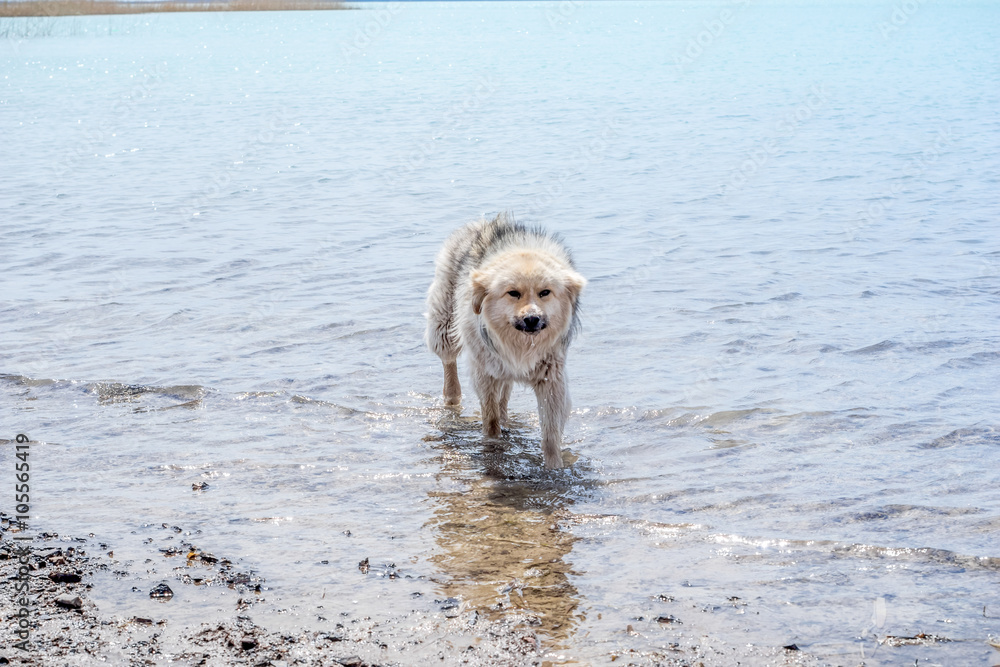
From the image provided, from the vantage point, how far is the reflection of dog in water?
575cm

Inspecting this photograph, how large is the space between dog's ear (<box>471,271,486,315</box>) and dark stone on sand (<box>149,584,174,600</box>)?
2539 millimetres

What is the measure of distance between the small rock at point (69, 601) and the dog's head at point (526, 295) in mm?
2687

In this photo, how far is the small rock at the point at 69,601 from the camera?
403 centimetres

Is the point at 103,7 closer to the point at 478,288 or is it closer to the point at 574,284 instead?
the point at 478,288

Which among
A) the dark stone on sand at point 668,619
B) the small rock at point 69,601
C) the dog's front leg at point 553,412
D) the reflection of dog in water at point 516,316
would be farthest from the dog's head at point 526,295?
the small rock at point 69,601

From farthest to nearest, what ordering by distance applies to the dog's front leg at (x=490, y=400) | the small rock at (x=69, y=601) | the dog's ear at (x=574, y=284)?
the dog's front leg at (x=490, y=400), the dog's ear at (x=574, y=284), the small rock at (x=69, y=601)

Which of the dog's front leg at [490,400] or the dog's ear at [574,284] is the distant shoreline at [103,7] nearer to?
the dog's front leg at [490,400]

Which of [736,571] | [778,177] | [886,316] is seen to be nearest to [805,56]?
[778,177]

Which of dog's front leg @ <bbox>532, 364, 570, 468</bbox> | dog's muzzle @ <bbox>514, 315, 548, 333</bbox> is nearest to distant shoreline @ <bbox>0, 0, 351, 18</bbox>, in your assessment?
dog's front leg @ <bbox>532, 364, 570, 468</bbox>

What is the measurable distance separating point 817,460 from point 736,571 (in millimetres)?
1733

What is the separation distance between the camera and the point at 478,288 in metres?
5.92

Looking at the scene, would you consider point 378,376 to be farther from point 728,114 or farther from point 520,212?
point 728,114

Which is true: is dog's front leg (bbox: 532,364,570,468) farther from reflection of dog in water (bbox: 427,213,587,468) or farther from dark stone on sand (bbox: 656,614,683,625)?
dark stone on sand (bbox: 656,614,683,625)

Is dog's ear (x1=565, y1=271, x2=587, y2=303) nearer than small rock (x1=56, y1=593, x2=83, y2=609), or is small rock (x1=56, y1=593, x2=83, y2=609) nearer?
small rock (x1=56, y1=593, x2=83, y2=609)
